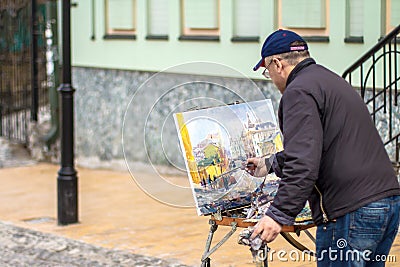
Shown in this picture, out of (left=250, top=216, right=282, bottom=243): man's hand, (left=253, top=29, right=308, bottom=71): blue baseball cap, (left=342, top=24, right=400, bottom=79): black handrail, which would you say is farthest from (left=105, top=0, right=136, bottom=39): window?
(left=250, top=216, right=282, bottom=243): man's hand

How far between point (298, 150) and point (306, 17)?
7341 millimetres

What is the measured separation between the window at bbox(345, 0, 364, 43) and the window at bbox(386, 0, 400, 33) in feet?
1.30

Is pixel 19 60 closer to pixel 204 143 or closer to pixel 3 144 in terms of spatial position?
pixel 3 144

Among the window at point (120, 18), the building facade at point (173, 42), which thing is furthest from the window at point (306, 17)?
the window at point (120, 18)

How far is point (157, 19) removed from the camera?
1445 centimetres

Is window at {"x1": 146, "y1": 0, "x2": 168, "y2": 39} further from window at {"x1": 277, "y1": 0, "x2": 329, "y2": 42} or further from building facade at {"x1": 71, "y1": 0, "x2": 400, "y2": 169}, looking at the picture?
window at {"x1": 277, "y1": 0, "x2": 329, "y2": 42}

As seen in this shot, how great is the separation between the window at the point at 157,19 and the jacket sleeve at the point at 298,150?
9.60 meters

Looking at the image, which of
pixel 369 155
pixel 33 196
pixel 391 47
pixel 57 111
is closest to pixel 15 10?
pixel 57 111

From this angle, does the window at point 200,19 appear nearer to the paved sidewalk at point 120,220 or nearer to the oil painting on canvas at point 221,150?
the paved sidewalk at point 120,220

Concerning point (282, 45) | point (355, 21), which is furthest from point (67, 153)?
point (282, 45)

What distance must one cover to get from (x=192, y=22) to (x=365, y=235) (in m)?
9.29

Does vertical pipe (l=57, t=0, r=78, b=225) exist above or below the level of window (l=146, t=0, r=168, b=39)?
below

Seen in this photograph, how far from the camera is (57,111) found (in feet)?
52.4

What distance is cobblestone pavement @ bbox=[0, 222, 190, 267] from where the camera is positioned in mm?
8594
